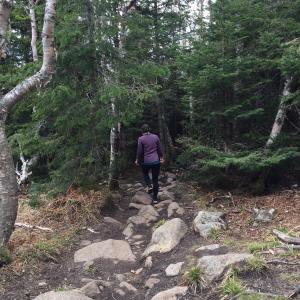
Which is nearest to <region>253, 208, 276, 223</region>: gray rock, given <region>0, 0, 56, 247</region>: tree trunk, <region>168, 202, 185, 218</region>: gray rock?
<region>168, 202, 185, 218</region>: gray rock

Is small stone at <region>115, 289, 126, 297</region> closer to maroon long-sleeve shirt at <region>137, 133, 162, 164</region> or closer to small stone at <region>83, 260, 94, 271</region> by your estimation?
small stone at <region>83, 260, 94, 271</region>

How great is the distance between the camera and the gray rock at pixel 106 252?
753 centimetres

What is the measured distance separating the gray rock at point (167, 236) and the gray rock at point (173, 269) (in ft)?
2.67

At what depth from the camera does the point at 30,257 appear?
7.12 meters

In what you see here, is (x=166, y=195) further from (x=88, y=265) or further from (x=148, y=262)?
(x=88, y=265)

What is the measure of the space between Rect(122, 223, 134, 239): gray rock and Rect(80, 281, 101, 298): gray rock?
258 cm

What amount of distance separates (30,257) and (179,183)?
6.63 meters

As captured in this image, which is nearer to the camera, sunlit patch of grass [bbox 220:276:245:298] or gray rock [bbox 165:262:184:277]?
sunlit patch of grass [bbox 220:276:245:298]

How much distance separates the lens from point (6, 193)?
6816 millimetres

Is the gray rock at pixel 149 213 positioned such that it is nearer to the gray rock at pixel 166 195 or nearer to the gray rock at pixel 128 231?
the gray rock at pixel 128 231

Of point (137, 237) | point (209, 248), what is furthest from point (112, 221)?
point (209, 248)

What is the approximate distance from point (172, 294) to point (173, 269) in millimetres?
889

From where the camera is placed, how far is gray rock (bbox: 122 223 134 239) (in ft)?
29.0

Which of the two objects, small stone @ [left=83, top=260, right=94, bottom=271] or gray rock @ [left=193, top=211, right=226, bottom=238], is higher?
gray rock @ [left=193, top=211, right=226, bottom=238]
